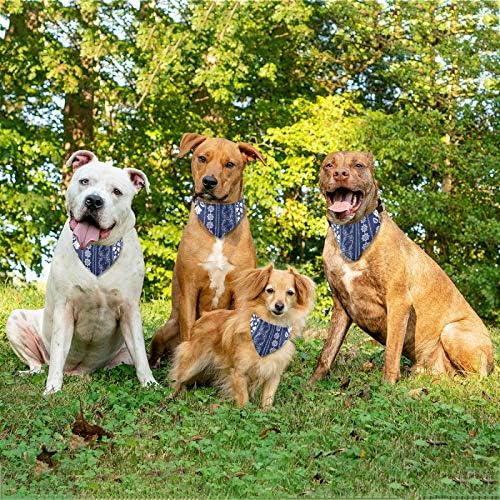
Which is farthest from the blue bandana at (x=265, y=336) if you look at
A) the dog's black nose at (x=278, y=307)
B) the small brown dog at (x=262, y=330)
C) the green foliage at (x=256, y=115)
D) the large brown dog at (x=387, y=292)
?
the green foliage at (x=256, y=115)

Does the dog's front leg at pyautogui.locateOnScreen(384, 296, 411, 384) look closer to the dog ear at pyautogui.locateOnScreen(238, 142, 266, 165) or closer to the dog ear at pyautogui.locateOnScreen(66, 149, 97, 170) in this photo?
the dog ear at pyautogui.locateOnScreen(238, 142, 266, 165)

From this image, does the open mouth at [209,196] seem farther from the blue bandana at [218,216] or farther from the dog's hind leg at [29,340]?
the dog's hind leg at [29,340]

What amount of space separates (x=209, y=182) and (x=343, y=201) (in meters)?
1.05

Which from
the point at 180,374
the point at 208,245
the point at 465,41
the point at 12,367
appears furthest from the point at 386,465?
the point at 465,41

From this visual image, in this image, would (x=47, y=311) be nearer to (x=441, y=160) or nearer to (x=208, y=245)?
(x=208, y=245)

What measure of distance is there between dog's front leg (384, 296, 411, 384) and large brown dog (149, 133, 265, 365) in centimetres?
115

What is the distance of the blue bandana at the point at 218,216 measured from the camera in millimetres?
7145

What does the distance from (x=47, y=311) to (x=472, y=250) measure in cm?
1319

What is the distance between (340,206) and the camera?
22.5 feet

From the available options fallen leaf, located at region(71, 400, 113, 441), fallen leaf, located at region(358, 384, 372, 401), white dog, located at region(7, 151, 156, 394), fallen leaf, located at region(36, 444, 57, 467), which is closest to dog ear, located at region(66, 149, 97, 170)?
white dog, located at region(7, 151, 156, 394)

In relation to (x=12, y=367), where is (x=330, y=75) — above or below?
above

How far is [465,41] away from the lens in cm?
1798

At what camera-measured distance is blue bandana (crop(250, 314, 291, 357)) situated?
6.29 m

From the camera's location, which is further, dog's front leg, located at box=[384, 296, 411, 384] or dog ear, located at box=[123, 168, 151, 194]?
dog's front leg, located at box=[384, 296, 411, 384]
